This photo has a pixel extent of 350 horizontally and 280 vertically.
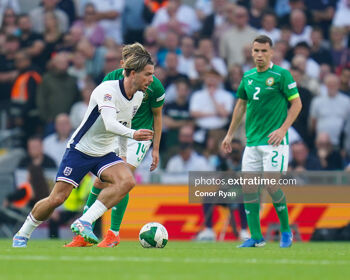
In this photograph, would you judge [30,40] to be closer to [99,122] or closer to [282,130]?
[282,130]

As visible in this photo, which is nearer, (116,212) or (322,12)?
(116,212)

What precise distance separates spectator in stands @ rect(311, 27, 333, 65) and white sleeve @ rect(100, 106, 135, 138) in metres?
9.68

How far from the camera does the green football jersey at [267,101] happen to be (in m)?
11.2

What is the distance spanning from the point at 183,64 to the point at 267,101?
7.45 metres

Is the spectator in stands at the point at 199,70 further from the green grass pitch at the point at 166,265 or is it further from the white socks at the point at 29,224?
the green grass pitch at the point at 166,265

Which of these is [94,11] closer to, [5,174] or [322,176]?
[5,174]

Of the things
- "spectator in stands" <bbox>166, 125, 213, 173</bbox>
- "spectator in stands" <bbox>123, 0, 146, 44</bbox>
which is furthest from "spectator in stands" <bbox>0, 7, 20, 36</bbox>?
"spectator in stands" <bbox>166, 125, 213, 173</bbox>

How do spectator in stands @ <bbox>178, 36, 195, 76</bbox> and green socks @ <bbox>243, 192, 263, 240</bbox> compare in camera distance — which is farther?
spectator in stands @ <bbox>178, 36, 195, 76</bbox>

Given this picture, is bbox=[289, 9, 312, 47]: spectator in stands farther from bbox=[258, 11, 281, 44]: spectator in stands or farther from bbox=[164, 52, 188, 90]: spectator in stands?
bbox=[164, 52, 188, 90]: spectator in stands

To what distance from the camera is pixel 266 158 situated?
36.9ft

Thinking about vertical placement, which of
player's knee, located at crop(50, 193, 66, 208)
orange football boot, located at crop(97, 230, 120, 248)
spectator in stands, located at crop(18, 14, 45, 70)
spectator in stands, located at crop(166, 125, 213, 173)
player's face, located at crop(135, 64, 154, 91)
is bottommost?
spectator in stands, located at crop(166, 125, 213, 173)

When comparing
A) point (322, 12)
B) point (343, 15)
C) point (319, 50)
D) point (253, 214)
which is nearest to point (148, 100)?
point (253, 214)

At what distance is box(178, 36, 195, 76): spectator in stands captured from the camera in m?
18.4

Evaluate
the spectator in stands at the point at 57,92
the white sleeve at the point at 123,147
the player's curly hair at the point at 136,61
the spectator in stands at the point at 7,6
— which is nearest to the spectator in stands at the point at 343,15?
the spectator in stands at the point at 57,92
